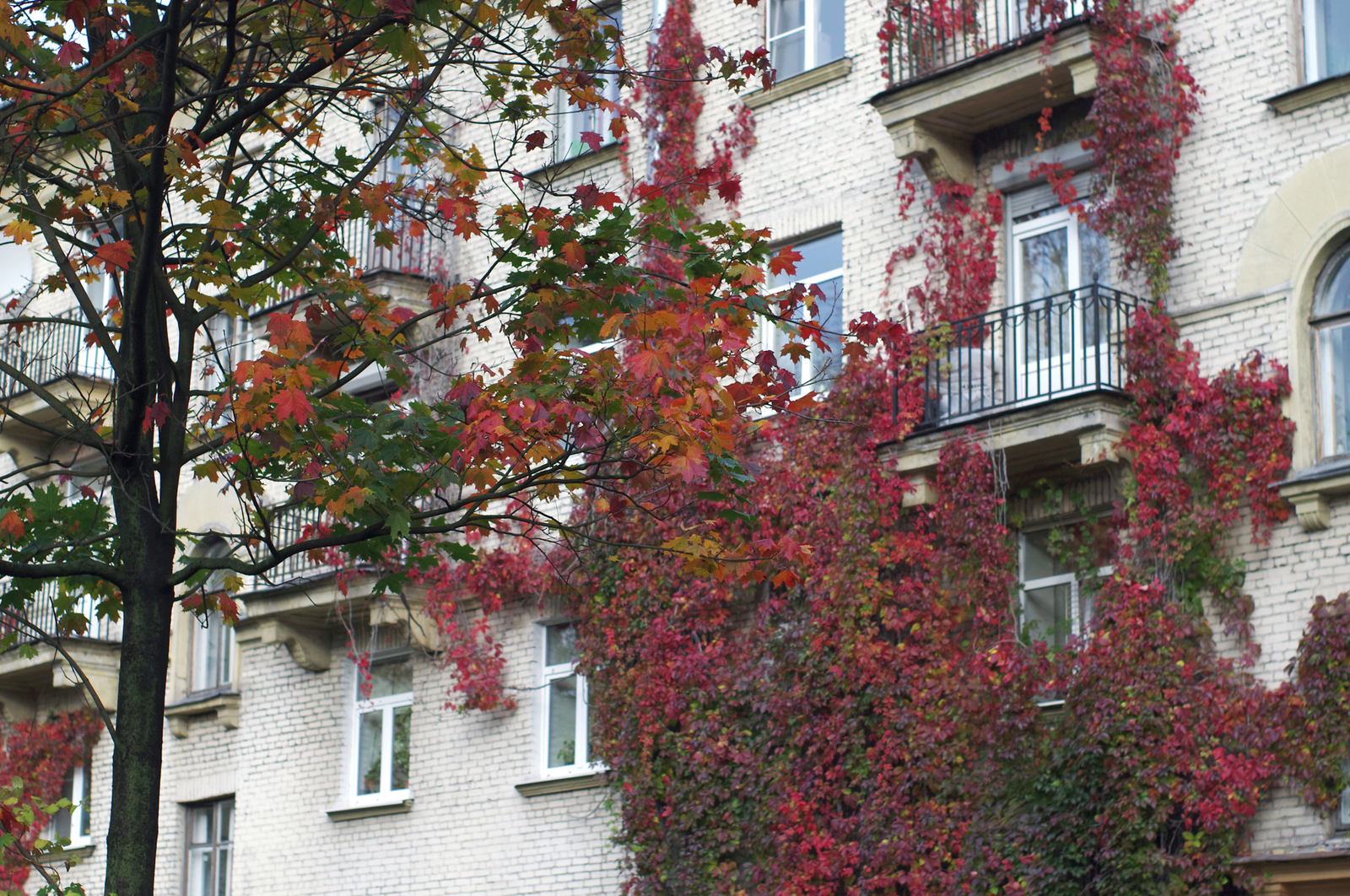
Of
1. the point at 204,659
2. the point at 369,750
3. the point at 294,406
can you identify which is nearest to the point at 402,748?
the point at 369,750

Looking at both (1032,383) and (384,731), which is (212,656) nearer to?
(384,731)

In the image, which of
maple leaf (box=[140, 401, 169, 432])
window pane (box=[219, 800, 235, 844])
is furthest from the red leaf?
window pane (box=[219, 800, 235, 844])

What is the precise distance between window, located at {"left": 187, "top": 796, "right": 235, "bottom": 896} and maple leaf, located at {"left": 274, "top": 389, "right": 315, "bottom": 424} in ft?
49.5

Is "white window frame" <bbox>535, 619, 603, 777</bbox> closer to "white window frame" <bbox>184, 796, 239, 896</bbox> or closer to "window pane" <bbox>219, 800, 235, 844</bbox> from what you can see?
"white window frame" <bbox>184, 796, 239, 896</bbox>

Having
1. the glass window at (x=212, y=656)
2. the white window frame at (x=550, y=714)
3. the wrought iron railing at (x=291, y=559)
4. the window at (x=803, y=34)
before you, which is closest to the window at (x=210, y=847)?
the glass window at (x=212, y=656)

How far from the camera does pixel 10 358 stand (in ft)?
90.7

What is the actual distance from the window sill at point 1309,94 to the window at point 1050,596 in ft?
13.0

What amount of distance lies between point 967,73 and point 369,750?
34.7ft

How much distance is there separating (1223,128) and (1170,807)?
562cm

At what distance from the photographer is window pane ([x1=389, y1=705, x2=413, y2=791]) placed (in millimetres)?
20156

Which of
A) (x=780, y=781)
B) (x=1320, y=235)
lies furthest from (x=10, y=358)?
(x=1320, y=235)

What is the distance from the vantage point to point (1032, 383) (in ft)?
A: 50.5

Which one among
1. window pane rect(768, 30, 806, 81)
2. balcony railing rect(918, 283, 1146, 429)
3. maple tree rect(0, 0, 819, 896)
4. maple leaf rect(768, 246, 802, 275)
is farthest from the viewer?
window pane rect(768, 30, 806, 81)

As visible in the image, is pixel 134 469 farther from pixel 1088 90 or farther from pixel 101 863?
pixel 101 863
